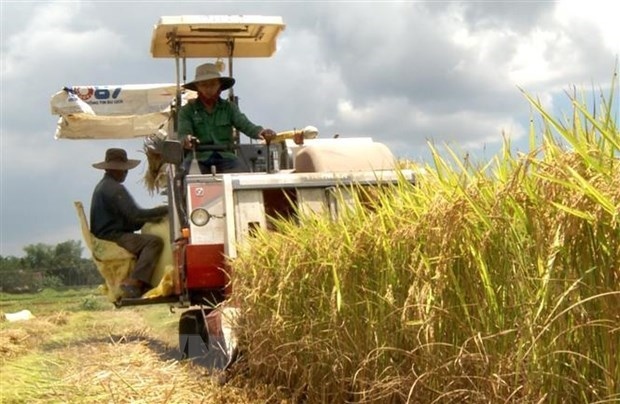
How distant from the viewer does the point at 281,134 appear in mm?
9750

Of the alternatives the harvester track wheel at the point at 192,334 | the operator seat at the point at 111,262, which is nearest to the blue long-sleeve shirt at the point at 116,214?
the operator seat at the point at 111,262

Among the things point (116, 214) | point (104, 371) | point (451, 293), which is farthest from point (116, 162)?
point (451, 293)

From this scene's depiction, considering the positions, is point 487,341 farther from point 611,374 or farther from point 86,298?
point 86,298

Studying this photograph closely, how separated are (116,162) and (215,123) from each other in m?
2.21

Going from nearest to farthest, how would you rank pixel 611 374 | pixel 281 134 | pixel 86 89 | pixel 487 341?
pixel 611 374 < pixel 487 341 < pixel 281 134 < pixel 86 89

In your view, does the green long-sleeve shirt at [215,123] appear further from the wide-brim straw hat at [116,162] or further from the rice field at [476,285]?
the rice field at [476,285]

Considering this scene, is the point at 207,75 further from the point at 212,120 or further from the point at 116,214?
the point at 116,214

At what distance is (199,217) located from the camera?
7992 millimetres

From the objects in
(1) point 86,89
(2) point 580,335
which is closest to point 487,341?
(2) point 580,335

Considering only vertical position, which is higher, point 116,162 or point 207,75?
point 207,75

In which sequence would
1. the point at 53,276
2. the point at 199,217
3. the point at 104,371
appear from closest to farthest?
1. the point at 104,371
2. the point at 199,217
3. the point at 53,276

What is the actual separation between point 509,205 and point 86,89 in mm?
9683

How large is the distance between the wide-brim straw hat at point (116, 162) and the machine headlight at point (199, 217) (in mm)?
3235

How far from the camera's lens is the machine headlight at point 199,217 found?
798cm
